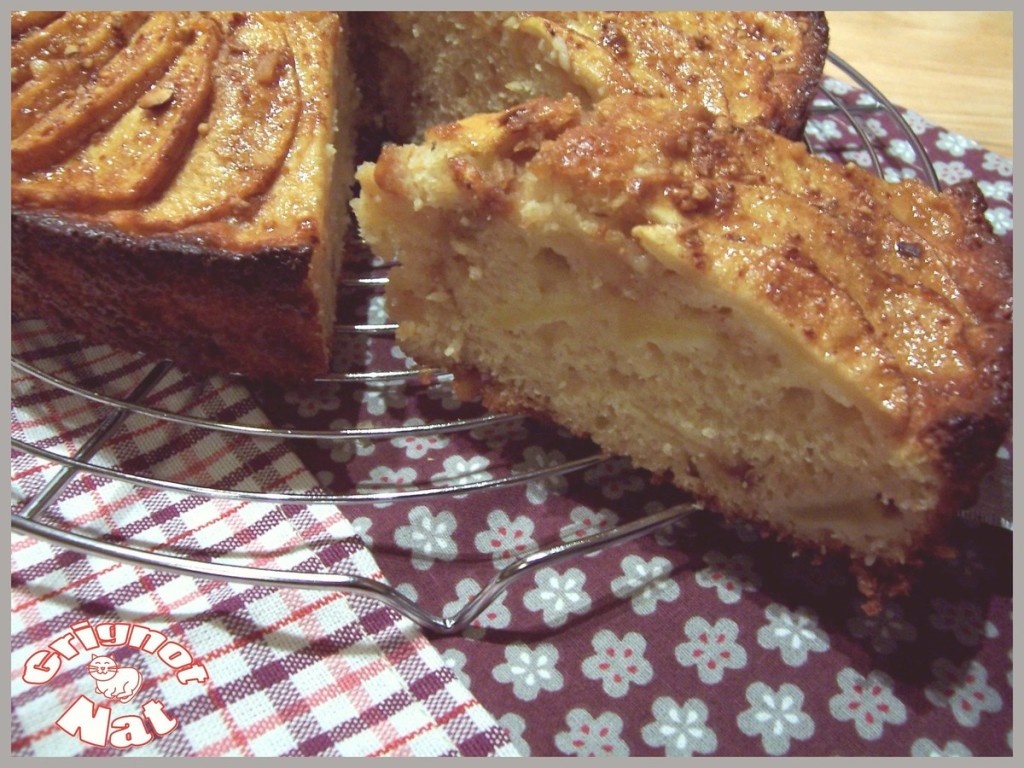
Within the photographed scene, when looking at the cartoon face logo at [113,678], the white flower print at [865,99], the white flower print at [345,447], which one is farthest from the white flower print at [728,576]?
the white flower print at [865,99]

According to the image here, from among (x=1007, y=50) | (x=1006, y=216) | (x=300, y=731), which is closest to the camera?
(x=300, y=731)

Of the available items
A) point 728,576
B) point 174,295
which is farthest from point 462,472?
point 174,295

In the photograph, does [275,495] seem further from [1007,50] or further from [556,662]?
[1007,50]

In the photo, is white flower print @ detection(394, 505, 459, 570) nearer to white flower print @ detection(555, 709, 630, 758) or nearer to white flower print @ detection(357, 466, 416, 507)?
white flower print @ detection(357, 466, 416, 507)

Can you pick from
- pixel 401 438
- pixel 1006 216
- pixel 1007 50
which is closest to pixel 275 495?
pixel 401 438

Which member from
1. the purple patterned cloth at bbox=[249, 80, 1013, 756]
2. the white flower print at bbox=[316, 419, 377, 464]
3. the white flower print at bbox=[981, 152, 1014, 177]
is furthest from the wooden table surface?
the white flower print at bbox=[316, 419, 377, 464]

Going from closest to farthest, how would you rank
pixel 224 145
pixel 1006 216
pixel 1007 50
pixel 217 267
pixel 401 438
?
pixel 217 267, pixel 224 145, pixel 401 438, pixel 1006 216, pixel 1007 50

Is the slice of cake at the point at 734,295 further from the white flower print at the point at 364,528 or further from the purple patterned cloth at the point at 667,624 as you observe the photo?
the white flower print at the point at 364,528
